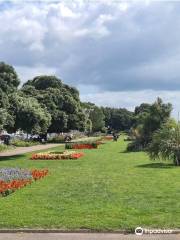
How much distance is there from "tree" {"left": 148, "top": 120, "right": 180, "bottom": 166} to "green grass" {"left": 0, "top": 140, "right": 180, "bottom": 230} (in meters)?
5.53

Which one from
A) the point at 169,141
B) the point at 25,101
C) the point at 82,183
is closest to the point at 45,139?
the point at 25,101

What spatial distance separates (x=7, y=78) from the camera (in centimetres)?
3328

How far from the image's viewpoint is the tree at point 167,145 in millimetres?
26109

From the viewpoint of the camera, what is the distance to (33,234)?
10.2 metres

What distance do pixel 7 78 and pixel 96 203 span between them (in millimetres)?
20957

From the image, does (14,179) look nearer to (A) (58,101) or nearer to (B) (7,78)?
(B) (7,78)

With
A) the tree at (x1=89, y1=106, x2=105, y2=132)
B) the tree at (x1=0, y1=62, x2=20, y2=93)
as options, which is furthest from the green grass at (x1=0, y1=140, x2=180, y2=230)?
the tree at (x1=89, y1=106, x2=105, y2=132)

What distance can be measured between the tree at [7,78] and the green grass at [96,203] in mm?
13056

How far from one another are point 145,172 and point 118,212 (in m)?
10.2

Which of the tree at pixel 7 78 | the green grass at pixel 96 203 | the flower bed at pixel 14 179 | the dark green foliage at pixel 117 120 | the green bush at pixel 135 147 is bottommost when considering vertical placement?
the green grass at pixel 96 203

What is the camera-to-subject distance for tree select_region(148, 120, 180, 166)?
26109 millimetres
